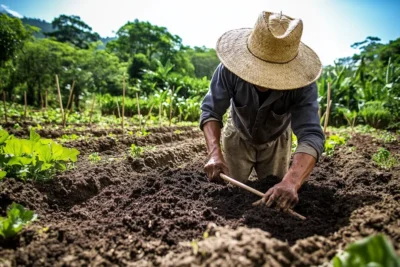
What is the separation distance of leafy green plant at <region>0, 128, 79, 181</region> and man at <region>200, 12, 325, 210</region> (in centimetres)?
132

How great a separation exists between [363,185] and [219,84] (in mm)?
1520

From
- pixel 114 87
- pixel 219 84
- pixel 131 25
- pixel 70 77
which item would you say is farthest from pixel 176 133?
pixel 131 25

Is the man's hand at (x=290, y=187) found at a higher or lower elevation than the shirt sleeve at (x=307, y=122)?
lower

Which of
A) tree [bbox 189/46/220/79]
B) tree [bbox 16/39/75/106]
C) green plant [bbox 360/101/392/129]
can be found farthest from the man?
tree [bbox 189/46/220/79]

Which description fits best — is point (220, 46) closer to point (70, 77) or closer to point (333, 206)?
point (333, 206)

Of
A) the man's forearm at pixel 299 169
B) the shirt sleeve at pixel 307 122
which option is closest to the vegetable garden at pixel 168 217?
the man's forearm at pixel 299 169

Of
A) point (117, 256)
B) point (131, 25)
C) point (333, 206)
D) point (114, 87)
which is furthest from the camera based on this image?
point (131, 25)

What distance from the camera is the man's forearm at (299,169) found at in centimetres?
199

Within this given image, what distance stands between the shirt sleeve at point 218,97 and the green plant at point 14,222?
1.48 m

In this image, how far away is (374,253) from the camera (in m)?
0.97

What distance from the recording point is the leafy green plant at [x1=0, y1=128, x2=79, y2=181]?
8.02 ft

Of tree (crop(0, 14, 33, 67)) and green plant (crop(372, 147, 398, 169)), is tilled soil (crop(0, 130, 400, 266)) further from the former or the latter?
tree (crop(0, 14, 33, 67))

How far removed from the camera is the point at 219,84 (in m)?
2.69

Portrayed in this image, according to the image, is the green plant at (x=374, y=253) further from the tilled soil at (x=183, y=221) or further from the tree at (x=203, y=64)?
the tree at (x=203, y=64)
